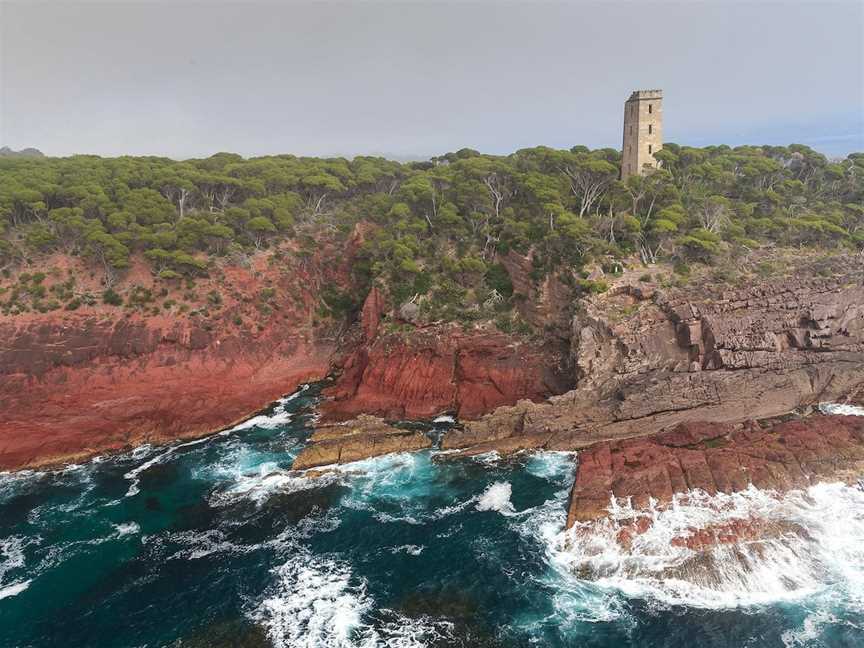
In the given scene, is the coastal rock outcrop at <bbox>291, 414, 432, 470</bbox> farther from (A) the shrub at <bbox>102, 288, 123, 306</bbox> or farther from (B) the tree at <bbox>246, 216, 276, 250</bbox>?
(B) the tree at <bbox>246, 216, 276, 250</bbox>

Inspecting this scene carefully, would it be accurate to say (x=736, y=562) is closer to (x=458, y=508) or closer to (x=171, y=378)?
(x=458, y=508)

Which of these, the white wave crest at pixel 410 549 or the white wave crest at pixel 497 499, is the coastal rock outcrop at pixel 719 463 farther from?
the white wave crest at pixel 410 549

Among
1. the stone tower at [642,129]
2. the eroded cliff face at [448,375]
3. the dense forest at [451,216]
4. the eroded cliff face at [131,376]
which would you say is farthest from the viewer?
the stone tower at [642,129]

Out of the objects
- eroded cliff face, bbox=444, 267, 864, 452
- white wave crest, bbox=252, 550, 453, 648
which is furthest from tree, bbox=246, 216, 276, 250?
white wave crest, bbox=252, 550, 453, 648

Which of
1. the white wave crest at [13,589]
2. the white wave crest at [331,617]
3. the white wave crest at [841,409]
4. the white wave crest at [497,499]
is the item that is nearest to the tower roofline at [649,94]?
the white wave crest at [841,409]

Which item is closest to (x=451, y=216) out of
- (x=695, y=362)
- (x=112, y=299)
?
(x=695, y=362)

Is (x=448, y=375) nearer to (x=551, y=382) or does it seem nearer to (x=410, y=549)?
(x=551, y=382)

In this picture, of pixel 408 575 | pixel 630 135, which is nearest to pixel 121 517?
pixel 408 575
